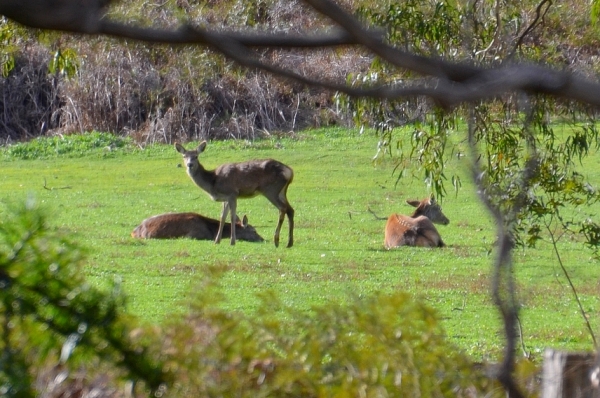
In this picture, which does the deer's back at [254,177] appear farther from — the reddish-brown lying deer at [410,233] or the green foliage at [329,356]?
the green foliage at [329,356]

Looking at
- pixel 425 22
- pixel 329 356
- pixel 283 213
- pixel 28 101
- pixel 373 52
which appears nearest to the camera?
pixel 373 52

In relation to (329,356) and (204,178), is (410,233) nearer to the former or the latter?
(204,178)

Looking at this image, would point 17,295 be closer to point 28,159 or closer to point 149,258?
point 149,258

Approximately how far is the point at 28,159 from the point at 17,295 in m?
23.1

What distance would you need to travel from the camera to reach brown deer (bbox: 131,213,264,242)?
16.2 metres

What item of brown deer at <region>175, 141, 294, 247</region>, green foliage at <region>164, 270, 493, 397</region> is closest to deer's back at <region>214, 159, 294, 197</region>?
brown deer at <region>175, 141, 294, 247</region>

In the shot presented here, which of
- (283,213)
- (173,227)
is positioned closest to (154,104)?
(283,213)

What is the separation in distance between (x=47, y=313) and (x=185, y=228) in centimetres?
1303

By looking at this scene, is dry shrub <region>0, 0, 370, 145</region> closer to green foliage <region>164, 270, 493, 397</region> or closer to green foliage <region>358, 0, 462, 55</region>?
green foliage <region>358, 0, 462, 55</region>

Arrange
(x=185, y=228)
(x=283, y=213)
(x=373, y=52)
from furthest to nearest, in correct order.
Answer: (x=283, y=213)
(x=185, y=228)
(x=373, y=52)

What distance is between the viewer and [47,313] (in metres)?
3.47

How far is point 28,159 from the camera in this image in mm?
25703

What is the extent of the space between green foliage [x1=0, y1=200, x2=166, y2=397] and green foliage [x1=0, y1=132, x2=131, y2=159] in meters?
22.6

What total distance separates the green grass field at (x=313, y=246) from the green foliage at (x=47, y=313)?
26 centimetres
